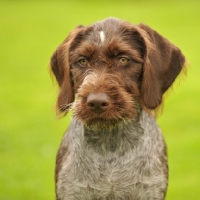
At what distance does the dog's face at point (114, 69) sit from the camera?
7055mm

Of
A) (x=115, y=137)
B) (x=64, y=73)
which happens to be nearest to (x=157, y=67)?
(x=115, y=137)

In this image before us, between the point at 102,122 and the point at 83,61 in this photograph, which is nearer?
the point at 102,122

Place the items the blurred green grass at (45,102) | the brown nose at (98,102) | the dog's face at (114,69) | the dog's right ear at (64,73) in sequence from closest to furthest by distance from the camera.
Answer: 1. the brown nose at (98,102)
2. the dog's face at (114,69)
3. the dog's right ear at (64,73)
4. the blurred green grass at (45,102)

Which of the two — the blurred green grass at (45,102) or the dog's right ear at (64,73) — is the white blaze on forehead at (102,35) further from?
the blurred green grass at (45,102)

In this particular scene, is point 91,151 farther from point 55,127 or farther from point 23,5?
point 23,5

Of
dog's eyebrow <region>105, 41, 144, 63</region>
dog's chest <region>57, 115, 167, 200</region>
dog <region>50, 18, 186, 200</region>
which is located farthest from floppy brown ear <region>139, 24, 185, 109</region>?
dog's chest <region>57, 115, 167, 200</region>

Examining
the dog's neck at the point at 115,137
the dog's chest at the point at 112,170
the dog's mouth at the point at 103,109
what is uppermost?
the dog's mouth at the point at 103,109

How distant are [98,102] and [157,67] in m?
0.89

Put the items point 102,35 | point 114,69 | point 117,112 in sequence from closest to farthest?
point 117,112 < point 114,69 < point 102,35

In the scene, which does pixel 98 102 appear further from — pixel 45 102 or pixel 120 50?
pixel 45 102

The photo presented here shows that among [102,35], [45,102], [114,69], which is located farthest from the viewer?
[45,102]

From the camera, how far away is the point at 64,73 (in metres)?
7.69

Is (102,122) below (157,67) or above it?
below

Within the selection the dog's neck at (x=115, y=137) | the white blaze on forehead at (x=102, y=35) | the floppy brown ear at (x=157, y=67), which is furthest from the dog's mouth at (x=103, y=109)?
the white blaze on forehead at (x=102, y=35)
